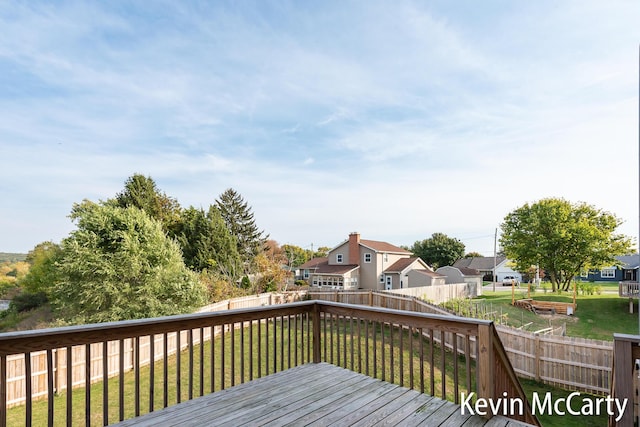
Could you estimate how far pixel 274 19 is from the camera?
7.23 metres

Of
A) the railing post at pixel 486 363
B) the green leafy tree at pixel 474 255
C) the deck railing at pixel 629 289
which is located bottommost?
the green leafy tree at pixel 474 255

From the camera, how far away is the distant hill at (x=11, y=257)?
80.8 feet

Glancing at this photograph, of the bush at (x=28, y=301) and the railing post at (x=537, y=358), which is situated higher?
the railing post at (x=537, y=358)

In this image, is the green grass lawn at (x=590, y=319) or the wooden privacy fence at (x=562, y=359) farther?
the green grass lawn at (x=590, y=319)

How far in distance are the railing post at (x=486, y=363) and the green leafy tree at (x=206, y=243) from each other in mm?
21036

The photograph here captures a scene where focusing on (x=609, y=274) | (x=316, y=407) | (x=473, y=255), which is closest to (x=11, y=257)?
(x=316, y=407)

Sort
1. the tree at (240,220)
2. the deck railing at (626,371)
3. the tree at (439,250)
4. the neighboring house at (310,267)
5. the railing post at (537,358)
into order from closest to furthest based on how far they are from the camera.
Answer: the deck railing at (626,371)
the railing post at (537,358)
the neighboring house at (310,267)
the tree at (240,220)
the tree at (439,250)

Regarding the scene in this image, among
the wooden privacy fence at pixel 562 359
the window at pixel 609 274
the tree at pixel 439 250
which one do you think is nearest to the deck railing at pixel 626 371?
the wooden privacy fence at pixel 562 359

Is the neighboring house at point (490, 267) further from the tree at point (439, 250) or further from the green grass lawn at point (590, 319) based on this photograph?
the green grass lawn at point (590, 319)

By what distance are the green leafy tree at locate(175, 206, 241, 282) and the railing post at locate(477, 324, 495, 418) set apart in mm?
21036

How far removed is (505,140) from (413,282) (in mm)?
14273

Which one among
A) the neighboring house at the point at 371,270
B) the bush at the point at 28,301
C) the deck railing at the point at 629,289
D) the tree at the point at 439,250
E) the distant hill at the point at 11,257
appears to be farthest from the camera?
the tree at the point at 439,250

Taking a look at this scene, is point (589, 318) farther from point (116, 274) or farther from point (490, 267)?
point (490, 267)

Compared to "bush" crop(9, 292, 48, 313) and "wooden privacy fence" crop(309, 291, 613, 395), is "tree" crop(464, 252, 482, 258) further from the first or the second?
"bush" crop(9, 292, 48, 313)
